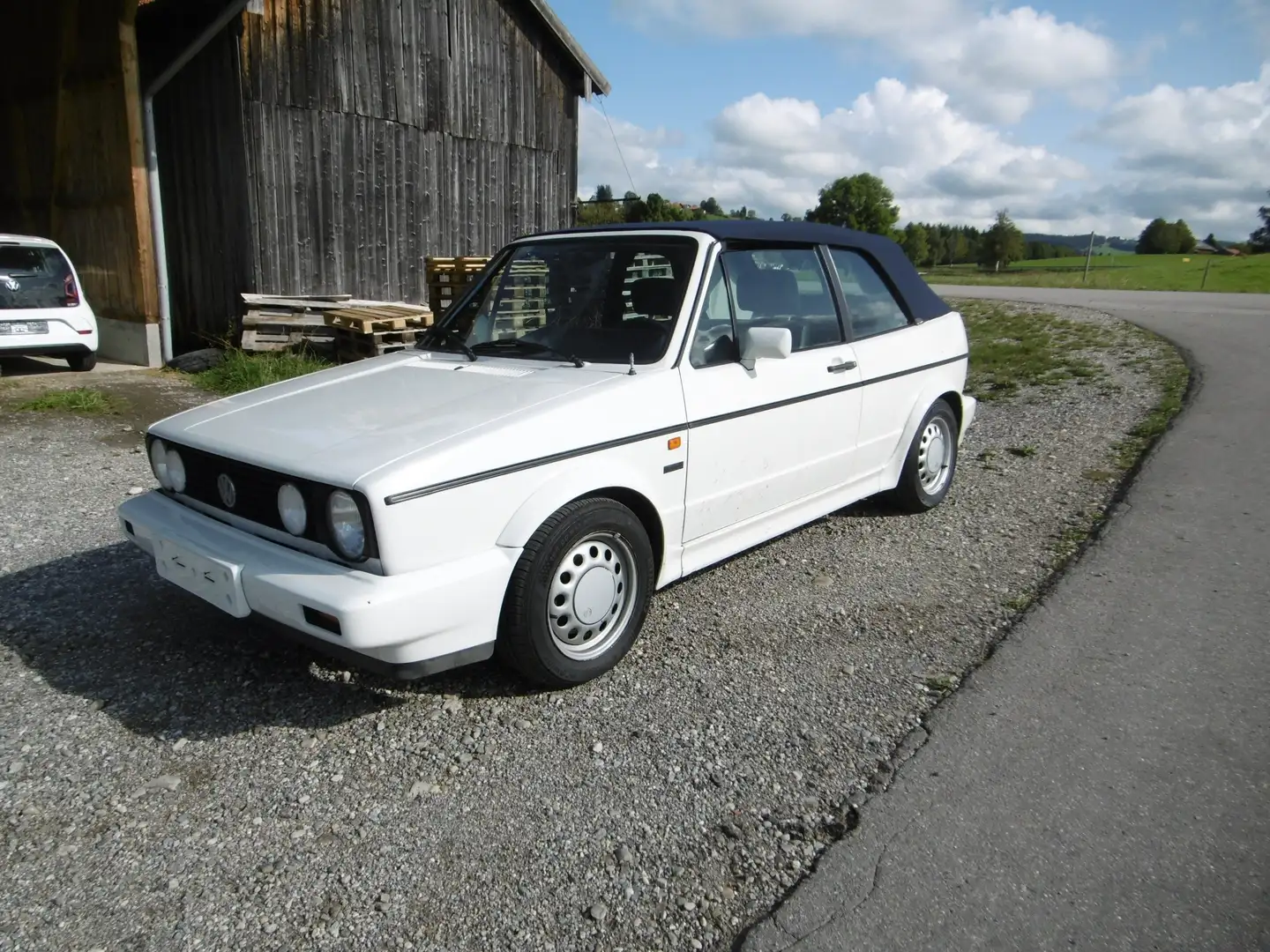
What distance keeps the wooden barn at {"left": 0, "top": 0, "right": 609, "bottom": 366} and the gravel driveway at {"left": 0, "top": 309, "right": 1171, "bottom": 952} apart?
7.15 metres

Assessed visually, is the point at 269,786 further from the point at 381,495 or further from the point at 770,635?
the point at 770,635

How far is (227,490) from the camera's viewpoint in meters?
3.24

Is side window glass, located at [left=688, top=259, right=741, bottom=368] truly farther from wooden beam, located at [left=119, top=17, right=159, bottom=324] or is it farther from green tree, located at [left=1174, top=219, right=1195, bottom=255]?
green tree, located at [left=1174, top=219, right=1195, bottom=255]

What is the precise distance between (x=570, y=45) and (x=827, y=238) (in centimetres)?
1023

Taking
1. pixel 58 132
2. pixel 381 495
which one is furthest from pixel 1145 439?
pixel 58 132

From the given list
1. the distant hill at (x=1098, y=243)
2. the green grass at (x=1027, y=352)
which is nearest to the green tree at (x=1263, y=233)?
the distant hill at (x=1098, y=243)

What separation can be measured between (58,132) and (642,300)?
1131cm

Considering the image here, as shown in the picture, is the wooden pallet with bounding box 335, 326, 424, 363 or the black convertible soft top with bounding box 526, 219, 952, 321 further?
the wooden pallet with bounding box 335, 326, 424, 363

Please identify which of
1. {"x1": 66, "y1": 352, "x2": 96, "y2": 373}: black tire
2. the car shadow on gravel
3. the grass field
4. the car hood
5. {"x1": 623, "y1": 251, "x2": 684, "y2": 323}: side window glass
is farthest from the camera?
the grass field

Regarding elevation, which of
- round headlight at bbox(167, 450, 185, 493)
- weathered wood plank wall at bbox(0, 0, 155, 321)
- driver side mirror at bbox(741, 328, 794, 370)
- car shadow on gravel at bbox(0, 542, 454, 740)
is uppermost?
weathered wood plank wall at bbox(0, 0, 155, 321)

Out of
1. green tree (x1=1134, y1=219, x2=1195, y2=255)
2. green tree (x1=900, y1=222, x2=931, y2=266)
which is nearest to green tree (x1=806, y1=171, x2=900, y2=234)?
green tree (x1=900, y1=222, x2=931, y2=266)

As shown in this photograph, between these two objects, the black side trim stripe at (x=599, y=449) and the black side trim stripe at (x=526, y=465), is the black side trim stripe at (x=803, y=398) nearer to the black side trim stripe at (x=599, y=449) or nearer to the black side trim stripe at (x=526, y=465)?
the black side trim stripe at (x=599, y=449)

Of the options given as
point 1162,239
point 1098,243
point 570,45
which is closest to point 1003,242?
point 1162,239

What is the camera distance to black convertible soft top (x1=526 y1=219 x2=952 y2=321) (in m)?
4.16
